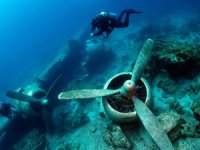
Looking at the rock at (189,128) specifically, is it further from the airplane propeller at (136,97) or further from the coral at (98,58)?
the coral at (98,58)

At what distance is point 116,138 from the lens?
24.5 ft

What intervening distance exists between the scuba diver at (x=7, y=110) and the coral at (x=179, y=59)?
26.0ft

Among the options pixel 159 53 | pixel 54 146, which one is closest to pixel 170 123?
pixel 159 53

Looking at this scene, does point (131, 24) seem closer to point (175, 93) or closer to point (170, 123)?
point (175, 93)

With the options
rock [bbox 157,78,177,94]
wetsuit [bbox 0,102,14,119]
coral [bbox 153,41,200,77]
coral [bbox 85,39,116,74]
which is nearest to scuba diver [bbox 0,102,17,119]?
wetsuit [bbox 0,102,14,119]

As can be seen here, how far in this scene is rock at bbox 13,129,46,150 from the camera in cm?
1148

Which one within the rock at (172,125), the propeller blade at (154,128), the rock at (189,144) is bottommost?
the rock at (189,144)

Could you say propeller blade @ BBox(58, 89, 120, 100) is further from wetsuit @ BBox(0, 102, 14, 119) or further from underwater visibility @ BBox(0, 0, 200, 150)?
wetsuit @ BBox(0, 102, 14, 119)

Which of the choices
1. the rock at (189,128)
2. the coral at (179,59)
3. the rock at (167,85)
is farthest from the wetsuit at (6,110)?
the rock at (189,128)

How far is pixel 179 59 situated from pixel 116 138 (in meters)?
3.74

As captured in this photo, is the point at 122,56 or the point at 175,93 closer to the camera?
the point at 175,93

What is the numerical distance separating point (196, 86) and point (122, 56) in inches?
319

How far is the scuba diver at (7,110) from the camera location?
12.2 metres

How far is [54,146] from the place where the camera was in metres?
10.8
